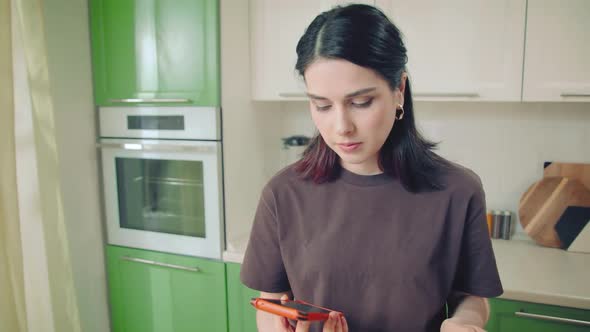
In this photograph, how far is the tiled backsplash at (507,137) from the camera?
177 centimetres

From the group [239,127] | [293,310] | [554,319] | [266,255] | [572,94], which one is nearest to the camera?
[293,310]

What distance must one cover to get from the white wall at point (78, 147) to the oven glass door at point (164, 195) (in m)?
0.08

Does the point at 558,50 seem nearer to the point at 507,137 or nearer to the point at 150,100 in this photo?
the point at 507,137

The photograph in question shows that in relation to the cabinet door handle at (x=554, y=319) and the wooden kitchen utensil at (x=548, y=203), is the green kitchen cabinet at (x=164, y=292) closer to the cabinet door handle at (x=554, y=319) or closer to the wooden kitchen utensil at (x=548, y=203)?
the cabinet door handle at (x=554, y=319)

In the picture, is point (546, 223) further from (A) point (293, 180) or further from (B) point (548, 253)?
(A) point (293, 180)

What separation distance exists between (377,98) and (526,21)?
1046 millimetres

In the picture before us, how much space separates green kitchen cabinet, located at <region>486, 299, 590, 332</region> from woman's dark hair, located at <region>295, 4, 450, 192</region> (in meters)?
0.75

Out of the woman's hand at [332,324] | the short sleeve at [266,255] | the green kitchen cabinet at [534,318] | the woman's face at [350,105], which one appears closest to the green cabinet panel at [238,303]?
the short sleeve at [266,255]

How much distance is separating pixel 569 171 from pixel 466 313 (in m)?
1.16

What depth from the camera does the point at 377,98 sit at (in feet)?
2.57

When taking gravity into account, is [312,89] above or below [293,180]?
above

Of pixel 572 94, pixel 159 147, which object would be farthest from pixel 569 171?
pixel 159 147

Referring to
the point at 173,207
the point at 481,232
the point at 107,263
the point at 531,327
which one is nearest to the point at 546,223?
the point at 531,327

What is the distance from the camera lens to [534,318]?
138 centimetres
